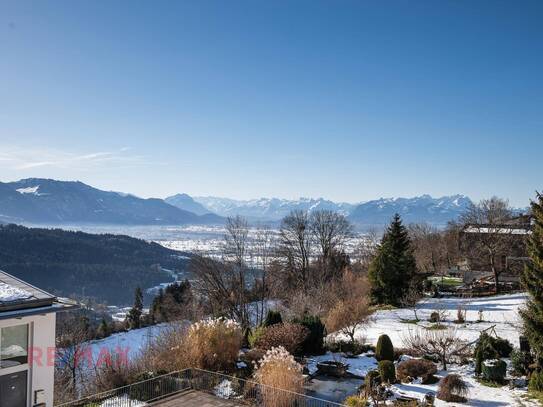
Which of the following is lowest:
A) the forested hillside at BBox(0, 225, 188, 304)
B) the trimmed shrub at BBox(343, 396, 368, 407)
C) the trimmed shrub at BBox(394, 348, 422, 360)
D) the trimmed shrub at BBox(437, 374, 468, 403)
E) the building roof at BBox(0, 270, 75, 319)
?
the forested hillside at BBox(0, 225, 188, 304)

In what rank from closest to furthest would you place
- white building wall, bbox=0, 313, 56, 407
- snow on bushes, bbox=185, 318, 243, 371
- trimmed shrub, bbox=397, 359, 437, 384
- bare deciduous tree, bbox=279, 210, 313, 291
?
white building wall, bbox=0, 313, 56, 407, trimmed shrub, bbox=397, 359, 437, 384, snow on bushes, bbox=185, 318, 243, 371, bare deciduous tree, bbox=279, 210, 313, 291

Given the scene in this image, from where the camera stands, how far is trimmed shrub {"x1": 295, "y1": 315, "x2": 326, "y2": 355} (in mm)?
23359

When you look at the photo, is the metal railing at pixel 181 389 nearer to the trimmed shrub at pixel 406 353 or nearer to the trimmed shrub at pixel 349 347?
the trimmed shrub at pixel 349 347

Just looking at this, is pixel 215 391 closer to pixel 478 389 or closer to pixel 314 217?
pixel 478 389

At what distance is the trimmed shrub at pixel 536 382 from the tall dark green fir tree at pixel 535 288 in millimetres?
643

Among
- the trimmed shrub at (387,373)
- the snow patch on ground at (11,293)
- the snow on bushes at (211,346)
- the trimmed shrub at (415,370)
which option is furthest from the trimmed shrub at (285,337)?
the snow patch on ground at (11,293)

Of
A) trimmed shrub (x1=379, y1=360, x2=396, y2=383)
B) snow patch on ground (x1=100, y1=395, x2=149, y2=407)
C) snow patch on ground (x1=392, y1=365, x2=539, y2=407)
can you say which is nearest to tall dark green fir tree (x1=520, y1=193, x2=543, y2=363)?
snow patch on ground (x1=392, y1=365, x2=539, y2=407)

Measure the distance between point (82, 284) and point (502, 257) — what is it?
99.7 meters

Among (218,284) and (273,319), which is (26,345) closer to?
(273,319)

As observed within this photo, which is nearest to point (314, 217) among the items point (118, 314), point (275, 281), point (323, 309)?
point (275, 281)

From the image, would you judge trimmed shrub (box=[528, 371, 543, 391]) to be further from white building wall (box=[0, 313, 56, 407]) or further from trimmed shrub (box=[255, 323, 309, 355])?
white building wall (box=[0, 313, 56, 407])

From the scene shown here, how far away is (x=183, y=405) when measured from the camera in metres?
16.4

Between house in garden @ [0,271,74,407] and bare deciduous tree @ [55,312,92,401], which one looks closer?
house in garden @ [0,271,74,407]

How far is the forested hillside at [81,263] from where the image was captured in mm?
105688
